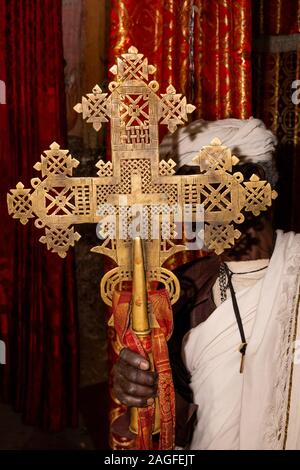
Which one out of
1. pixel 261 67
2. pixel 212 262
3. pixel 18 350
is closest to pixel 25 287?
pixel 18 350

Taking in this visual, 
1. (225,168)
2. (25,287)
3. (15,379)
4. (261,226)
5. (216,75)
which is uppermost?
(216,75)

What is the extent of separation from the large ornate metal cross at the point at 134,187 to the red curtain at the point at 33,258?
17.3 inches

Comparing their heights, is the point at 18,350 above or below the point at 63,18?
below

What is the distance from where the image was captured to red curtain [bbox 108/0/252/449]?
3.89ft

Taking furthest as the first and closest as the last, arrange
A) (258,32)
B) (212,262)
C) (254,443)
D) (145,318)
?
(258,32), (212,262), (254,443), (145,318)

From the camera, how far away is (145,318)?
804 millimetres

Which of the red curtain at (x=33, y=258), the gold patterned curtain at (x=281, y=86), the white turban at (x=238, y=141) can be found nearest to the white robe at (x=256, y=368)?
the white turban at (x=238, y=141)

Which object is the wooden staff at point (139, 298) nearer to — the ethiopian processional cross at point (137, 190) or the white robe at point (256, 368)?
the ethiopian processional cross at point (137, 190)

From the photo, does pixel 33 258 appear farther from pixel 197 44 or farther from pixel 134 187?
pixel 197 44

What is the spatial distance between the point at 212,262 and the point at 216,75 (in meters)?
0.49

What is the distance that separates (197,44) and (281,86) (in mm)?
252

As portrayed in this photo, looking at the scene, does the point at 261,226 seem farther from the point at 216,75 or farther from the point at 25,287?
the point at 25,287

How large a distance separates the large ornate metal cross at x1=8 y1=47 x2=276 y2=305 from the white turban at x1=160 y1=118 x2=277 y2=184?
0.13 meters

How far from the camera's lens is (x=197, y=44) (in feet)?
4.14
